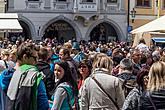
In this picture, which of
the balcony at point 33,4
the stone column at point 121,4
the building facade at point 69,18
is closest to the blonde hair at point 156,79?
the building facade at point 69,18

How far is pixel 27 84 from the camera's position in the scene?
5.81 metres

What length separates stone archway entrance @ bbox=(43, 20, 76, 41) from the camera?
38.3 m

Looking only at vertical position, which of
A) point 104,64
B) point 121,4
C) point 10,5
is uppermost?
point 121,4

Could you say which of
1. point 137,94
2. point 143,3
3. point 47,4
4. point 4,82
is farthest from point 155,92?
point 143,3

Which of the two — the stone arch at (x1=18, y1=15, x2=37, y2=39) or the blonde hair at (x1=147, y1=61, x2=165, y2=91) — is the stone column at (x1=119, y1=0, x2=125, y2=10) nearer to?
the stone arch at (x1=18, y1=15, x2=37, y2=39)

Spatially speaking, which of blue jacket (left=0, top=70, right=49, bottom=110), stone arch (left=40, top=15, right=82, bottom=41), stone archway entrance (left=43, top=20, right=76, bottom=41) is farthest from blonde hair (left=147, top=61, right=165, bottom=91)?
stone archway entrance (left=43, top=20, right=76, bottom=41)

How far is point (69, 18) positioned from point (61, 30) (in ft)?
6.03

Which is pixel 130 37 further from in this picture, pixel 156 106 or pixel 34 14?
pixel 156 106

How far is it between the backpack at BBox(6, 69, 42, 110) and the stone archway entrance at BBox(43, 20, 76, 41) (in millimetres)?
32327

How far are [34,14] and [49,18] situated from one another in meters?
1.20

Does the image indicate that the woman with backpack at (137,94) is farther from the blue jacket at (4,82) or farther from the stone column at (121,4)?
the stone column at (121,4)

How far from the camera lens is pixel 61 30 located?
38.9 m

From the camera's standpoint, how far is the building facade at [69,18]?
121ft

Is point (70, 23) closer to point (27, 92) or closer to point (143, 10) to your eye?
point (143, 10)
